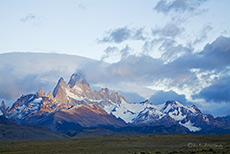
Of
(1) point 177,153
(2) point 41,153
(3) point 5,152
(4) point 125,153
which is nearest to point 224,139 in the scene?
(4) point 125,153

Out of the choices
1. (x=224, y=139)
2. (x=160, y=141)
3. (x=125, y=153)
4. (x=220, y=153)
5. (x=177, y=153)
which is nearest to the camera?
(x=220, y=153)

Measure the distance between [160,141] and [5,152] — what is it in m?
62.8

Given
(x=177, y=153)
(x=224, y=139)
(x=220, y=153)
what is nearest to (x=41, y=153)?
(x=177, y=153)

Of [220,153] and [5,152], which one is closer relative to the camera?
[220,153]

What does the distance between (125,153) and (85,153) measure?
12.0m

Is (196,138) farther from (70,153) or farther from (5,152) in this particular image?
(5,152)

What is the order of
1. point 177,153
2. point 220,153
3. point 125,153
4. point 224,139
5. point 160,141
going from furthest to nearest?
point 160,141 → point 224,139 → point 125,153 → point 177,153 → point 220,153

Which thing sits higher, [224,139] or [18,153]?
[224,139]

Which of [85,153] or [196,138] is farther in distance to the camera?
[196,138]

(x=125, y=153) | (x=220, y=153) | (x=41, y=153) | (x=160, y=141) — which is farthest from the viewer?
(x=160, y=141)

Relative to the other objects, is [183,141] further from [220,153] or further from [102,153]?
[220,153]

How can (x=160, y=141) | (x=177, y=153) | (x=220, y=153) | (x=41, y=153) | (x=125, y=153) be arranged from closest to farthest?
1. (x=220, y=153)
2. (x=177, y=153)
3. (x=125, y=153)
4. (x=41, y=153)
5. (x=160, y=141)

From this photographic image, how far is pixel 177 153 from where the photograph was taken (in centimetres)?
7938

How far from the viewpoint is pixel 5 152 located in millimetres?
110688
